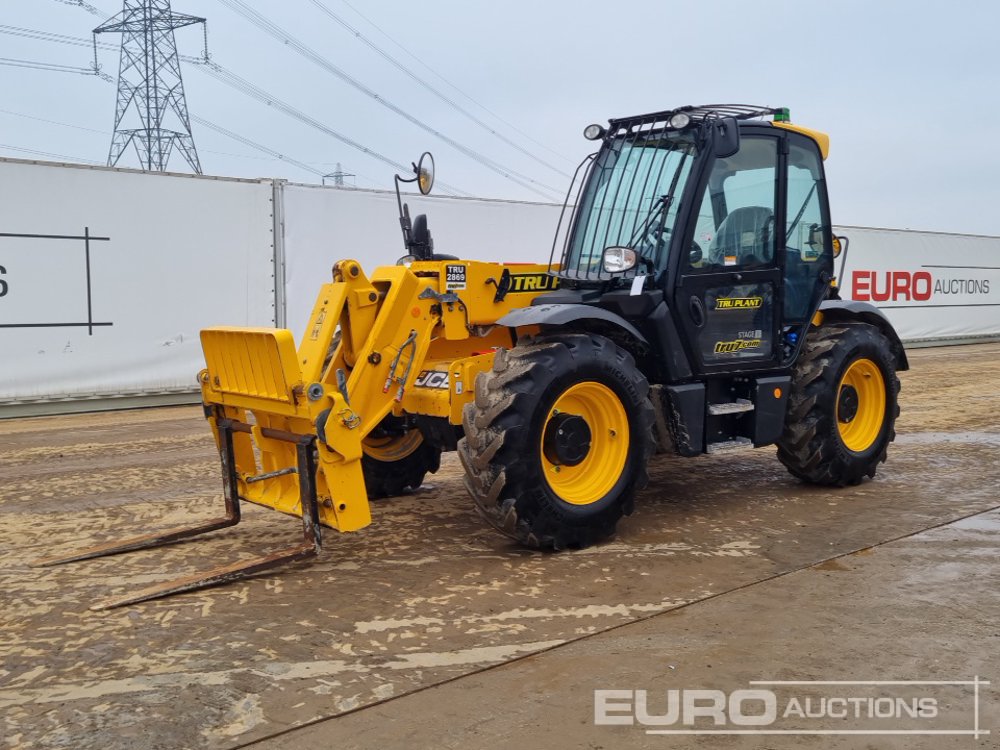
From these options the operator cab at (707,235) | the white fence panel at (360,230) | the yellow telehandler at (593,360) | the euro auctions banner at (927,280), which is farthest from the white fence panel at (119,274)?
the euro auctions banner at (927,280)

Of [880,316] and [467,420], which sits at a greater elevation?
[880,316]

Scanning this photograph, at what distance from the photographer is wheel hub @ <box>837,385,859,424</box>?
6797 mm

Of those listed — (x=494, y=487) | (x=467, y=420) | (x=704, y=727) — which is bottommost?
(x=704, y=727)

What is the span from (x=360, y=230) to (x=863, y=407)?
25.7 ft

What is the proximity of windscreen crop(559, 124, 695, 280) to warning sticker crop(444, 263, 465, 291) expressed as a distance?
765 mm

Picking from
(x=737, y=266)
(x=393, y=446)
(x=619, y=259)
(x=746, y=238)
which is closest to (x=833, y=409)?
(x=737, y=266)

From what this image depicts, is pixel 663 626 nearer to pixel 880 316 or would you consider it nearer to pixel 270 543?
pixel 270 543

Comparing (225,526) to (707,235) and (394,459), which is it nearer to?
(394,459)

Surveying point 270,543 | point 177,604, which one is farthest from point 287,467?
point 177,604

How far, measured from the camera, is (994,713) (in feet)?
10.9

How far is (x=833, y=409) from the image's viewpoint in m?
6.53

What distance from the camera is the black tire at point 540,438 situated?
4.91m

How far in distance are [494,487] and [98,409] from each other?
834 cm

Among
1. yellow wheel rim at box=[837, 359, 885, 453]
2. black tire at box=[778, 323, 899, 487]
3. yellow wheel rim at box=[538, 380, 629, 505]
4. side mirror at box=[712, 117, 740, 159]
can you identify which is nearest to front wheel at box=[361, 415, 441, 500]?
yellow wheel rim at box=[538, 380, 629, 505]
